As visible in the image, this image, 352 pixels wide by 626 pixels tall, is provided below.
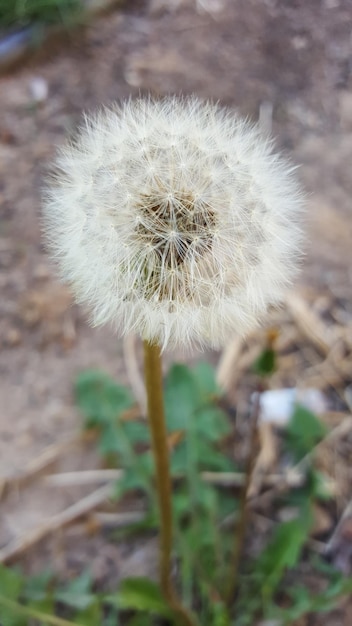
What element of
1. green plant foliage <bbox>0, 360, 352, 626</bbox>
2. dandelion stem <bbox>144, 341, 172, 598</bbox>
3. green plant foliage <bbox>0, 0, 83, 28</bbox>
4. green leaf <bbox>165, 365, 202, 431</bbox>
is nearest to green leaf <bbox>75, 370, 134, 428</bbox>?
green plant foliage <bbox>0, 360, 352, 626</bbox>

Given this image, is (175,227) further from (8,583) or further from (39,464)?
(39,464)

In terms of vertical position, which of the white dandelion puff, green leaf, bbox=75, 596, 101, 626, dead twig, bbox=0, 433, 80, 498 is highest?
the white dandelion puff

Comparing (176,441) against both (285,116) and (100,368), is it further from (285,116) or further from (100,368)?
(285,116)

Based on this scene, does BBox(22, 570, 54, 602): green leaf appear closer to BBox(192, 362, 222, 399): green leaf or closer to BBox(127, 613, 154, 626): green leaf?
BBox(127, 613, 154, 626): green leaf

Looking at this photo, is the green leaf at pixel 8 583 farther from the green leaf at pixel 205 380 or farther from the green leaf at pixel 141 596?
the green leaf at pixel 205 380

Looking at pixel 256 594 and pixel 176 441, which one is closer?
pixel 256 594

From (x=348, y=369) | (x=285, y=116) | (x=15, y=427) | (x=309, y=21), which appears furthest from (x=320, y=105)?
(x=15, y=427)
